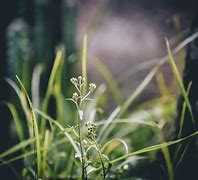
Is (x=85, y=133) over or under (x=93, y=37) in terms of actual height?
under

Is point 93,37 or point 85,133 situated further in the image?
point 93,37

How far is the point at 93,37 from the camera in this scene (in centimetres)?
267

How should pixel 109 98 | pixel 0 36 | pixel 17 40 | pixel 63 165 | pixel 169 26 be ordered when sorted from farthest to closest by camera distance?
pixel 109 98 < pixel 169 26 < pixel 17 40 < pixel 0 36 < pixel 63 165

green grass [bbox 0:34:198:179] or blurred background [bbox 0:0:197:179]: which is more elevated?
blurred background [bbox 0:0:197:179]

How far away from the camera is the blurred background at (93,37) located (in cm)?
149

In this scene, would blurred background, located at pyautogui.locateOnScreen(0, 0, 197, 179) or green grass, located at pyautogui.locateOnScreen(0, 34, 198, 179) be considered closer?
green grass, located at pyautogui.locateOnScreen(0, 34, 198, 179)

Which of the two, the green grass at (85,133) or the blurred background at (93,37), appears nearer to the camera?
the green grass at (85,133)

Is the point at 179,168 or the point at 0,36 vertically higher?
the point at 0,36

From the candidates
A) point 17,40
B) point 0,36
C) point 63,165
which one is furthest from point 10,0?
point 63,165

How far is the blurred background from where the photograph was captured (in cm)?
149

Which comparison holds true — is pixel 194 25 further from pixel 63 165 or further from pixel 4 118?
pixel 4 118

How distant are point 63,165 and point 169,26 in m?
0.99

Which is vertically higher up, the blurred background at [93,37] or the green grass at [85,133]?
the blurred background at [93,37]

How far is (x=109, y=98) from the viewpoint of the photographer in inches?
83.3
